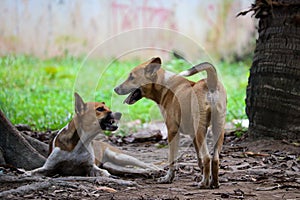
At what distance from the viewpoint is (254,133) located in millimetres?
7262

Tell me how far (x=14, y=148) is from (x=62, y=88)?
22.3ft

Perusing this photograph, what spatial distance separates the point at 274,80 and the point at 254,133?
729 mm

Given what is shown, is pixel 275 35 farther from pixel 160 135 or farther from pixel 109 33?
pixel 109 33

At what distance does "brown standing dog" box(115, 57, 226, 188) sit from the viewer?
5016 mm

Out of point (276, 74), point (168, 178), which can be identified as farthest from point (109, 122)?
point (276, 74)

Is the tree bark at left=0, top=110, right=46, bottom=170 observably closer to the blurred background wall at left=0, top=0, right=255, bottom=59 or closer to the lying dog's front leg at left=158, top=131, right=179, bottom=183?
the lying dog's front leg at left=158, top=131, right=179, bottom=183

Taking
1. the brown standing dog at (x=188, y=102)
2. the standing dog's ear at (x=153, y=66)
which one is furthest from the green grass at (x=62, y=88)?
the standing dog's ear at (x=153, y=66)

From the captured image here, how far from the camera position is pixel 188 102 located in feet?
17.0

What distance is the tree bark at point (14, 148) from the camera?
232 inches

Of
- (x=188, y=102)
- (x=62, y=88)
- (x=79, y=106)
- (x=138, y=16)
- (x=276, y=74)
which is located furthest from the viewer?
(x=138, y=16)

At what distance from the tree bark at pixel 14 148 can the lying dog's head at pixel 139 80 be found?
119cm

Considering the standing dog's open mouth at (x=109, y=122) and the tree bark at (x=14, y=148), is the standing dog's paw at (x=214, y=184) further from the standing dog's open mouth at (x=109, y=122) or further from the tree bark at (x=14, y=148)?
the tree bark at (x=14, y=148)

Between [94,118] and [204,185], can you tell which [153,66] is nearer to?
[94,118]

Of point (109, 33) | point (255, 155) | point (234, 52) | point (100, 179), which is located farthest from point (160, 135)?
point (234, 52)
